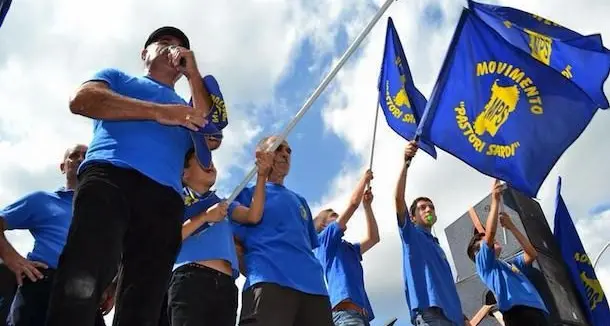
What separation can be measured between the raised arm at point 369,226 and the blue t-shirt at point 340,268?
144mm

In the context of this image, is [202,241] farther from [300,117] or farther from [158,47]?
[158,47]

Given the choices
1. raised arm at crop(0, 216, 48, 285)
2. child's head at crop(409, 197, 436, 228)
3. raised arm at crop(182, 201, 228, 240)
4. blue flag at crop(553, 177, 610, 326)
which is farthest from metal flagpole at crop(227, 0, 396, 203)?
blue flag at crop(553, 177, 610, 326)

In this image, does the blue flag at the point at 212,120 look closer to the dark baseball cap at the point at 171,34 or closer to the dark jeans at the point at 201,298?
the dark baseball cap at the point at 171,34

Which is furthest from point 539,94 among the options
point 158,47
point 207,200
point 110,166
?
point 110,166

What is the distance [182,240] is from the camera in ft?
9.27

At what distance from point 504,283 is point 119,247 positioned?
177 inches

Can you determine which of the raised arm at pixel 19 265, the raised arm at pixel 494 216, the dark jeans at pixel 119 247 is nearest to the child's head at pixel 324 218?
the raised arm at pixel 494 216

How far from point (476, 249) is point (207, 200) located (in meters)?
3.55

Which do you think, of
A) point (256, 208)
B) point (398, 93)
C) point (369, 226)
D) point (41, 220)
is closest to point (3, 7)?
point (256, 208)

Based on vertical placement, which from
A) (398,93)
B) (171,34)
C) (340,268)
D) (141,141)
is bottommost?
(141,141)

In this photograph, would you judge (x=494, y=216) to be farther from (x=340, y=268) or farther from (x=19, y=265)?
(x=19, y=265)

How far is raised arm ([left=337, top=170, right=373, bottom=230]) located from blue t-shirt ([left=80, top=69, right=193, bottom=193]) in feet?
7.47

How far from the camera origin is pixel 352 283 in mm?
4840

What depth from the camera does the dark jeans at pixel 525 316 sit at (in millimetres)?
5551
